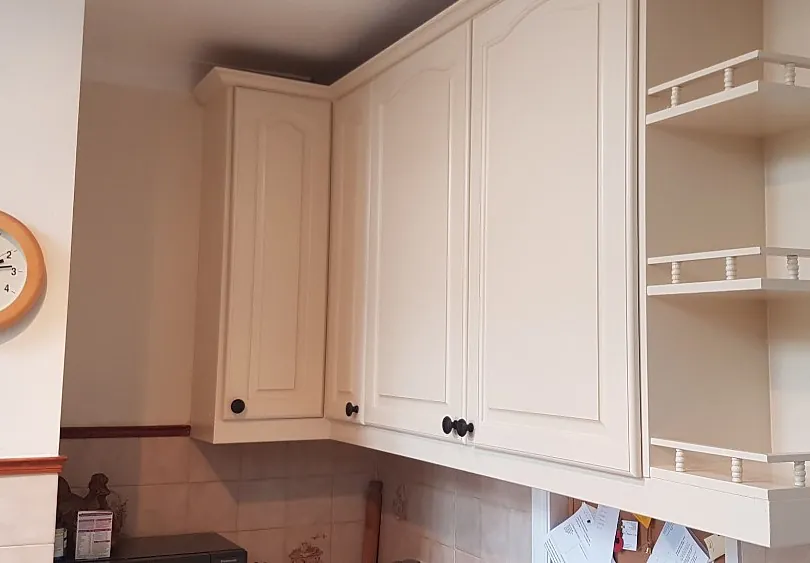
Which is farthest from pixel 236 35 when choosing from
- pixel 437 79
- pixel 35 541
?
pixel 35 541

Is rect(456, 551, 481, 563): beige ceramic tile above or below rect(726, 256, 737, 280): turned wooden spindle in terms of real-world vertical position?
below

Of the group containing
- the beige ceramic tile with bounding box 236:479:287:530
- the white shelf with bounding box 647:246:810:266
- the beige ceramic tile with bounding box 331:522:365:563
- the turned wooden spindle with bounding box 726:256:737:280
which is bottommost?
the beige ceramic tile with bounding box 331:522:365:563

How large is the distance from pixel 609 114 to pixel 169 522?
1823mm

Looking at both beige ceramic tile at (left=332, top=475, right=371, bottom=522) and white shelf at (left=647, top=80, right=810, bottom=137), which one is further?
beige ceramic tile at (left=332, top=475, right=371, bottom=522)

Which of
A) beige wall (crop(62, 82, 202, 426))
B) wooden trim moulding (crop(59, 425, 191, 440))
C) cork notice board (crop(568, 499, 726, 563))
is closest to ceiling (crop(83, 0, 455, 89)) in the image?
beige wall (crop(62, 82, 202, 426))

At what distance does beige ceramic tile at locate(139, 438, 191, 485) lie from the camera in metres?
2.51

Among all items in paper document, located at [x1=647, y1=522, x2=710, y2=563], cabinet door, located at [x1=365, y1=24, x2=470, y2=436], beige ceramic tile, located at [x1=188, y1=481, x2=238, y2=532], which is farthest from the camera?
beige ceramic tile, located at [x1=188, y1=481, x2=238, y2=532]

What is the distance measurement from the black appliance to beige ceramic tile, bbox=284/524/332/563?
310 millimetres

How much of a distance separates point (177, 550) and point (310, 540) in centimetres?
57

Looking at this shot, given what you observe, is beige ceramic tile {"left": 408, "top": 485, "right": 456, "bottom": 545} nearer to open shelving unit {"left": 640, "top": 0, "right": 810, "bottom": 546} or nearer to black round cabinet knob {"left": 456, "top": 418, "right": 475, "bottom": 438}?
black round cabinet knob {"left": 456, "top": 418, "right": 475, "bottom": 438}

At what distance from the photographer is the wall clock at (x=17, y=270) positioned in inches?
71.0

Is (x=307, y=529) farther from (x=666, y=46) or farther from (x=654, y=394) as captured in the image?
(x=666, y=46)

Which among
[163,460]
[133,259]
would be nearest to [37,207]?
[133,259]

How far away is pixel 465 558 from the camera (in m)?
2.37
